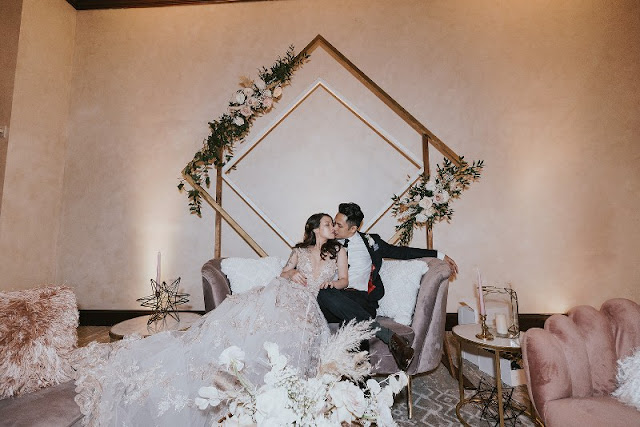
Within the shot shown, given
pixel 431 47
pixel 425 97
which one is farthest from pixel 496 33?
pixel 425 97

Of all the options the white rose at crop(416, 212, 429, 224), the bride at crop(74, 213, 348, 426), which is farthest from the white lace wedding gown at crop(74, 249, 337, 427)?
the white rose at crop(416, 212, 429, 224)

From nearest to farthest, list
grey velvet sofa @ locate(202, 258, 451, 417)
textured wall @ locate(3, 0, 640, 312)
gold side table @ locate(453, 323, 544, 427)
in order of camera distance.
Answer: gold side table @ locate(453, 323, 544, 427) < grey velvet sofa @ locate(202, 258, 451, 417) < textured wall @ locate(3, 0, 640, 312)

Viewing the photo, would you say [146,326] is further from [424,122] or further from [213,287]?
[424,122]

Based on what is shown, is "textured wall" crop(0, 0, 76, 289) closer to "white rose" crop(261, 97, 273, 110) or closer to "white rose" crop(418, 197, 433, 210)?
"white rose" crop(261, 97, 273, 110)

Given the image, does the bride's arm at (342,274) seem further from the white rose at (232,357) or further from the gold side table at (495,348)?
the white rose at (232,357)

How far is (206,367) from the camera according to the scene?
1411 millimetres

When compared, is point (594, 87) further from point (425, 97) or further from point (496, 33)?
point (425, 97)

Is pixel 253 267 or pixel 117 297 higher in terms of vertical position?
pixel 253 267

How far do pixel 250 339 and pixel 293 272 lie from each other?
109cm

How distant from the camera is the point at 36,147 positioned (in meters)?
3.75

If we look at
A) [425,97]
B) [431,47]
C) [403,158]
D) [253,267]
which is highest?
[431,47]

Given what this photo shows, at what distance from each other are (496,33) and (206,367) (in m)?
4.62

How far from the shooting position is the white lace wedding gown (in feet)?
4.06

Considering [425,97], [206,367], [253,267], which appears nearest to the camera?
[206,367]
